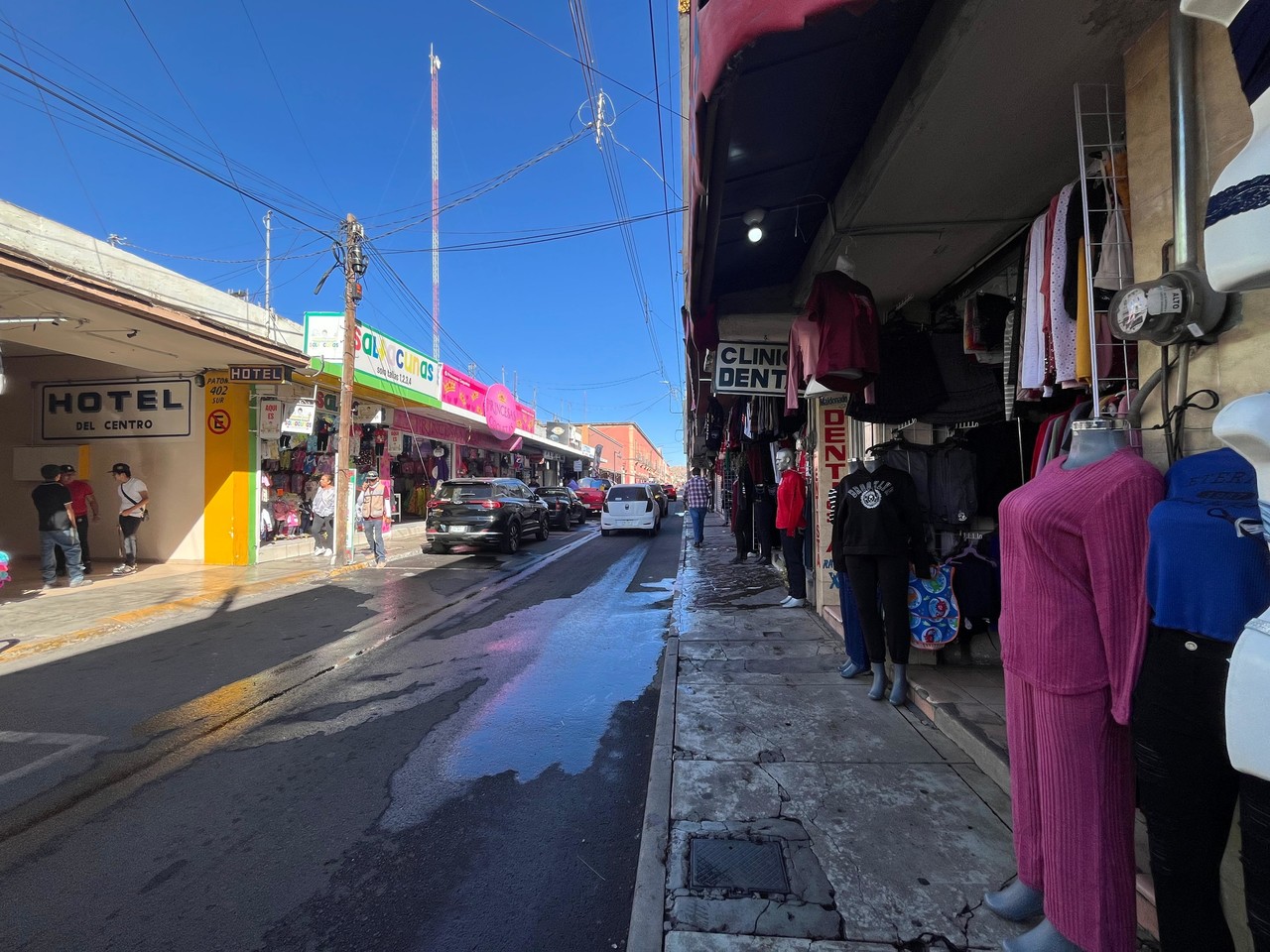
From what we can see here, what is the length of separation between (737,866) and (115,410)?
46.8 feet

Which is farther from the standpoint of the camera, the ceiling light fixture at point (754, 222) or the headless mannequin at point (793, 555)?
the headless mannequin at point (793, 555)

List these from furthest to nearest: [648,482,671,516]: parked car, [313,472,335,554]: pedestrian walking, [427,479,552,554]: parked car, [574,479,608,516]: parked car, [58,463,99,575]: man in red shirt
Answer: [574,479,608,516]: parked car < [648,482,671,516]: parked car < [427,479,552,554]: parked car < [313,472,335,554]: pedestrian walking < [58,463,99,575]: man in red shirt

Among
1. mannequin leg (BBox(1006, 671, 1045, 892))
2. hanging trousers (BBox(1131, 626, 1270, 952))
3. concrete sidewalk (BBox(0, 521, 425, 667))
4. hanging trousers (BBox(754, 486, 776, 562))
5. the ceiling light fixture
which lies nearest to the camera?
hanging trousers (BBox(1131, 626, 1270, 952))

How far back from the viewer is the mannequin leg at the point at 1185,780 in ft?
4.66

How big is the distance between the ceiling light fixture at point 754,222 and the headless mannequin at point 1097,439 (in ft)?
9.22

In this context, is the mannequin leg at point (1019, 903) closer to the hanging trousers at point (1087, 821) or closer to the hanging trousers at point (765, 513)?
the hanging trousers at point (1087, 821)

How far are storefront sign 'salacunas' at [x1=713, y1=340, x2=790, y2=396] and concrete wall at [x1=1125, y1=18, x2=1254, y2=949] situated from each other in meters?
3.67

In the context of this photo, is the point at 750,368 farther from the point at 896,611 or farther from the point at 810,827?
the point at 810,827

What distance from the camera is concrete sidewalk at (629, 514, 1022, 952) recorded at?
2.08 metres

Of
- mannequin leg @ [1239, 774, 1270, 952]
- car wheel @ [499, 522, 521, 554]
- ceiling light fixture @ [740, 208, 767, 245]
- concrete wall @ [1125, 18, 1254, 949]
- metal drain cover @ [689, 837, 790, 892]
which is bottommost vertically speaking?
metal drain cover @ [689, 837, 790, 892]

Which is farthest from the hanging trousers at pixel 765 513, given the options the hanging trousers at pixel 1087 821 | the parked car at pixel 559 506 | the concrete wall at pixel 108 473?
the concrete wall at pixel 108 473

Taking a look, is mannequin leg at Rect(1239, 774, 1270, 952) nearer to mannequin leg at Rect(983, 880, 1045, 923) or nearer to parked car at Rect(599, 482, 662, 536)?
mannequin leg at Rect(983, 880, 1045, 923)

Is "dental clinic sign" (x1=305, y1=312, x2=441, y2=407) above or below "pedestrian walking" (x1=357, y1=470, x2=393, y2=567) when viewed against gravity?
above

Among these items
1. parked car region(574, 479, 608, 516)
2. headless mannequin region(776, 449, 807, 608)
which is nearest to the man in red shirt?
headless mannequin region(776, 449, 807, 608)
